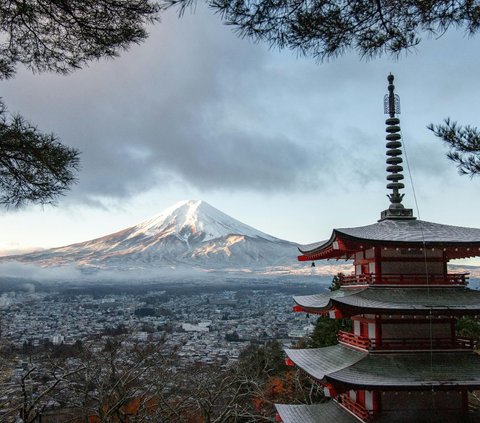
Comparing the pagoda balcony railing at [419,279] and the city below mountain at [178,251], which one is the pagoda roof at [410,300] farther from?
the city below mountain at [178,251]

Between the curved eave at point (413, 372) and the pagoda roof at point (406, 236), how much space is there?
77.5 inches

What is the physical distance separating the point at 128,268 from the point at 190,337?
6260 centimetres

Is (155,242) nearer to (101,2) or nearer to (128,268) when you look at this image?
(128,268)

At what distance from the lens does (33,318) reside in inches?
1874

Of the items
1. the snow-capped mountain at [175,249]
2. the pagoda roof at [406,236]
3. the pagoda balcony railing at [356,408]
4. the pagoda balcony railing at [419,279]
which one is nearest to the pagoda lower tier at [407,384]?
the pagoda balcony railing at [356,408]

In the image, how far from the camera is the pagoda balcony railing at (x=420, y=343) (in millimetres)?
9000

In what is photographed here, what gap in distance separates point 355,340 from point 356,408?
48.6 inches

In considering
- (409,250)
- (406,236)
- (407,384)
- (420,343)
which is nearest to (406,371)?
(407,384)

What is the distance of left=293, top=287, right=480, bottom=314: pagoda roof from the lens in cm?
852

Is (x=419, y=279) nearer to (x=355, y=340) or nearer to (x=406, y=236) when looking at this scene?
(x=406, y=236)

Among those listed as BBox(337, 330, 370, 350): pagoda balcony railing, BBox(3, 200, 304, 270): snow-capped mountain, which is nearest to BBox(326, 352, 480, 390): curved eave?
BBox(337, 330, 370, 350): pagoda balcony railing

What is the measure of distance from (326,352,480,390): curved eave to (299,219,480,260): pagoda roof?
1.97 meters

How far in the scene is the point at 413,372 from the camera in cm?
847

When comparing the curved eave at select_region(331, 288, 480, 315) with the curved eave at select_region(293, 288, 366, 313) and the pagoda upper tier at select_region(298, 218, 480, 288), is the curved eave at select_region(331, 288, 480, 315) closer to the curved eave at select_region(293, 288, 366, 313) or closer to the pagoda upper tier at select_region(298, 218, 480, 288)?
the pagoda upper tier at select_region(298, 218, 480, 288)
